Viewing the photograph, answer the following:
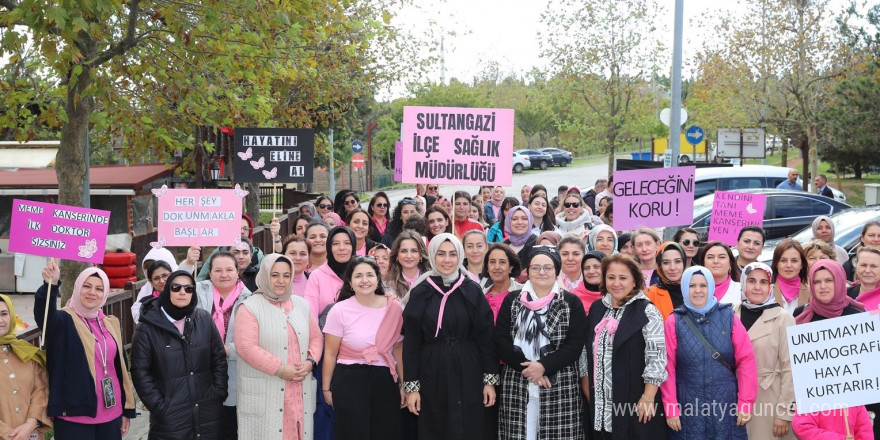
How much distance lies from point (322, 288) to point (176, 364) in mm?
1503

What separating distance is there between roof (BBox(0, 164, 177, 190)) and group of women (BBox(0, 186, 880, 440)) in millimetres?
12680

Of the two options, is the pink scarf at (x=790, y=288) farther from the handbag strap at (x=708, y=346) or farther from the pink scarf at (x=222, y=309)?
the pink scarf at (x=222, y=309)

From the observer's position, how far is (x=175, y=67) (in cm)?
1245

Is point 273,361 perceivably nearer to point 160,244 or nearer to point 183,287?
point 183,287

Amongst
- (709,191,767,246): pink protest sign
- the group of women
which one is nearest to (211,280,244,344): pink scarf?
the group of women

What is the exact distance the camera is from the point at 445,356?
20.9 ft

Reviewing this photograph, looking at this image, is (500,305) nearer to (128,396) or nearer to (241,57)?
(128,396)

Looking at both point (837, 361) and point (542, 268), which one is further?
point (542, 268)

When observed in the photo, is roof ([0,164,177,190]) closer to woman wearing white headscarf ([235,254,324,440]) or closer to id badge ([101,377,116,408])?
id badge ([101,377,116,408])

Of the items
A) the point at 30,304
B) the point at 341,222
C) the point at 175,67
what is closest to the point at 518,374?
the point at 341,222

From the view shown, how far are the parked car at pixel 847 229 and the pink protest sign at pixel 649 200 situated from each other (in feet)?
6.28

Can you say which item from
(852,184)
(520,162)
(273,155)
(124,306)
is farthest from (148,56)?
(520,162)

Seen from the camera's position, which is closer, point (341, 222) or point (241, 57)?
point (341, 222)

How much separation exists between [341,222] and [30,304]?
28.2ft
